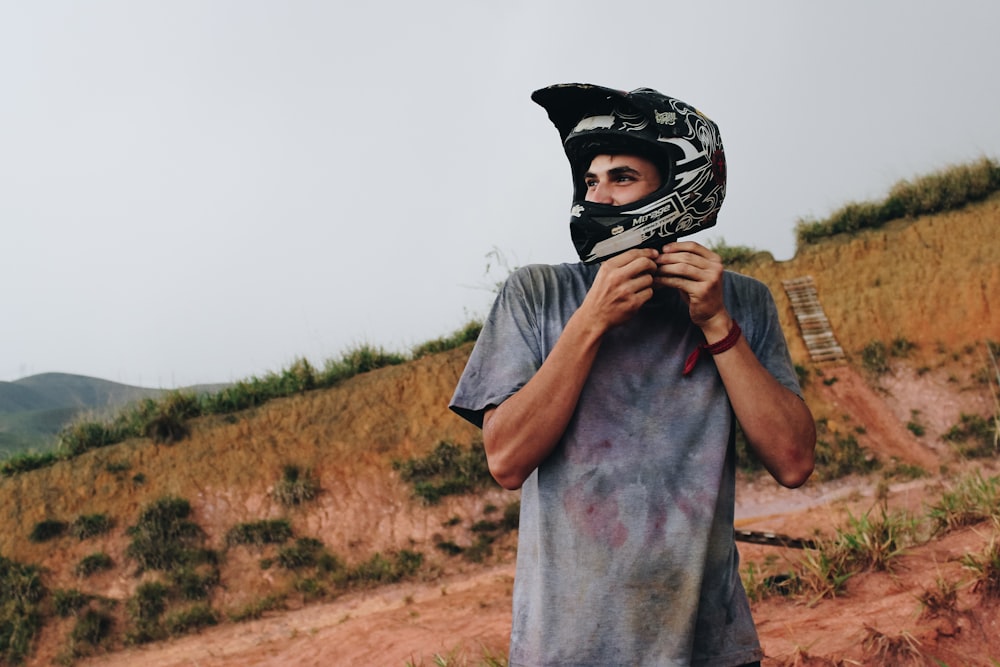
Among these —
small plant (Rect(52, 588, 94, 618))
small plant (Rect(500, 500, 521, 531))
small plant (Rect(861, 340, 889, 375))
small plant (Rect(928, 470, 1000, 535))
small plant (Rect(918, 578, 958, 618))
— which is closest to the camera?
small plant (Rect(918, 578, 958, 618))

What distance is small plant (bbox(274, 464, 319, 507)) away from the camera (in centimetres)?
1348

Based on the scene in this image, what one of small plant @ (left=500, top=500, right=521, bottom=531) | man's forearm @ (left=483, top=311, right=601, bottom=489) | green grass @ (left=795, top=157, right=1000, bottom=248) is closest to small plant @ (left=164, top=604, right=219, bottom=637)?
small plant @ (left=500, top=500, right=521, bottom=531)

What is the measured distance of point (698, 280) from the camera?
1.60 m

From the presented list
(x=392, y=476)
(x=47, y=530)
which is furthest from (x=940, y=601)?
(x=47, y=530)

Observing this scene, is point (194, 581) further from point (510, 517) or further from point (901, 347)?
point (901, 347)

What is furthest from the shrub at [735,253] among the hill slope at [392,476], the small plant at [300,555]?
the small plant at [300,555]

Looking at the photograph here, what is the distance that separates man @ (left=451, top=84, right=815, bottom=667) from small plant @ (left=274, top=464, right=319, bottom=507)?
1255 cm

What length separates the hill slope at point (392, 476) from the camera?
36.6ft

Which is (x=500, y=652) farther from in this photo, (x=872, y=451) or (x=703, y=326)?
(x=872, y=451)

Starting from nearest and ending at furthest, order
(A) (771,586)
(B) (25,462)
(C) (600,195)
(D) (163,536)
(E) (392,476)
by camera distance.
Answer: (C) (600,195)
(A) (771,586)
(D) (163,536)
(E) (392,476)
(B) (25,462)

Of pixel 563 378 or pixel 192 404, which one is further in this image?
pixel 192 404

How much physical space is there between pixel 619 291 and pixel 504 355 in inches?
A: 11.6

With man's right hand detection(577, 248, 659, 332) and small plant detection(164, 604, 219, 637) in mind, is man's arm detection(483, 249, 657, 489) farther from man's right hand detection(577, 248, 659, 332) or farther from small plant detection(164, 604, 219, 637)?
small plant detection(164, 604, 219, 637)

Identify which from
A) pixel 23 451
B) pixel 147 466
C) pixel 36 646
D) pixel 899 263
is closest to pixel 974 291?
pixel 899 263
